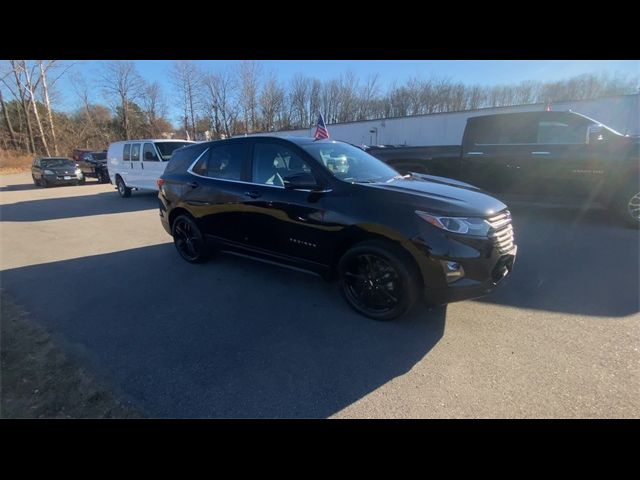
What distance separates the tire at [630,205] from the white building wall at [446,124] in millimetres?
10705

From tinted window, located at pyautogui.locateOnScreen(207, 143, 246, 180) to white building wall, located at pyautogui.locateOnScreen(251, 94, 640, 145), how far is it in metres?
12.6

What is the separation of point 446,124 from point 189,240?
1952cm

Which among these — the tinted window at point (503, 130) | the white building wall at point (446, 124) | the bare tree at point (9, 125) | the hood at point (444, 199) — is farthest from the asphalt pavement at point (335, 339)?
the bare tree at point (9, 125)

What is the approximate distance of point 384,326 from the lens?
304 cm

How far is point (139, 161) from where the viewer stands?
35.9 ft

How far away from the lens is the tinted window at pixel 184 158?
184 inches

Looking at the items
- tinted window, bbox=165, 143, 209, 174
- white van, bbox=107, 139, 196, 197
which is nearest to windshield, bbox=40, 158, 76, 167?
white van, bbox=107, 139, 196, 197

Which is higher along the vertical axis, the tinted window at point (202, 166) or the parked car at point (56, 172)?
the tinted window at point (202, 166)

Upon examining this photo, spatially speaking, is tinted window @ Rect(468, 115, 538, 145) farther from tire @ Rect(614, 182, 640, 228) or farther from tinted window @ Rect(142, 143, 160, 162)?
tinted window @ Rect(142, 143, 160, 162)

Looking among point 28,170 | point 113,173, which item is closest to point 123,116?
point 28,170

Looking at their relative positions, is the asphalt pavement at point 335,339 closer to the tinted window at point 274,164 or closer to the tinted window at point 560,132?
the tinted window at point 274,164

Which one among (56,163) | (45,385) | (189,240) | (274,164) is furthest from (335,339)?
(56,163)

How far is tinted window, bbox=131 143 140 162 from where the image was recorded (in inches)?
433
